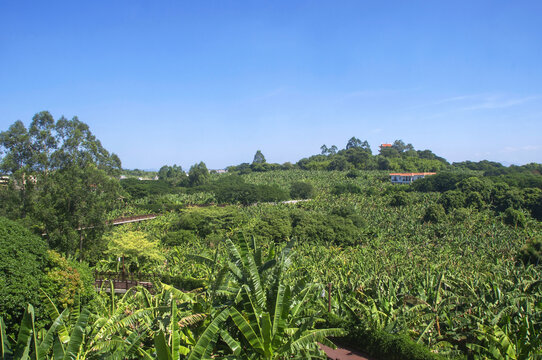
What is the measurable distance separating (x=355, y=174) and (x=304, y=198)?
798 inches

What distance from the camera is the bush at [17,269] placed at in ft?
34.1

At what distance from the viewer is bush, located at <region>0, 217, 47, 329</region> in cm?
1039

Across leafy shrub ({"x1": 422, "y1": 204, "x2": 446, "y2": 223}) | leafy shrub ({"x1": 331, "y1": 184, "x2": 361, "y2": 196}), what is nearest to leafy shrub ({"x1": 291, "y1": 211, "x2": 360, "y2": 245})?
leafy shrub ({"x1": 422, "y1": 204, "x2": 446, "y2": 223})

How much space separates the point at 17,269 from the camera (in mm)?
11086

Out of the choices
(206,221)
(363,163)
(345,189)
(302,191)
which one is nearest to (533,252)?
(206,221)

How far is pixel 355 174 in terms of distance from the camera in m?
75.0

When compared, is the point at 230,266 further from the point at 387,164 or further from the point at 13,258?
the point at 387,164

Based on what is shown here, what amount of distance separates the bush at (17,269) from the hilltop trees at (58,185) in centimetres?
949

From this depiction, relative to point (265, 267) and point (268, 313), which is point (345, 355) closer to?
point (265, 267)

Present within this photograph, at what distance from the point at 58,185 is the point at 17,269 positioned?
39.9 feet

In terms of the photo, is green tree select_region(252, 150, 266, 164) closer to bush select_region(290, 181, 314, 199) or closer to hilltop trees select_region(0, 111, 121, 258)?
bush select_region(290, 181, 314, 199)

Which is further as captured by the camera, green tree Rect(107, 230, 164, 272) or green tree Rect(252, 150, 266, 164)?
green tree Rect(252, 150, 266, 164)

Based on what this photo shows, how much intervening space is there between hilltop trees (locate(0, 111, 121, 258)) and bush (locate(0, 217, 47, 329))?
9.49 meters

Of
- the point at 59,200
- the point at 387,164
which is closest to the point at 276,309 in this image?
the point at 59,200
